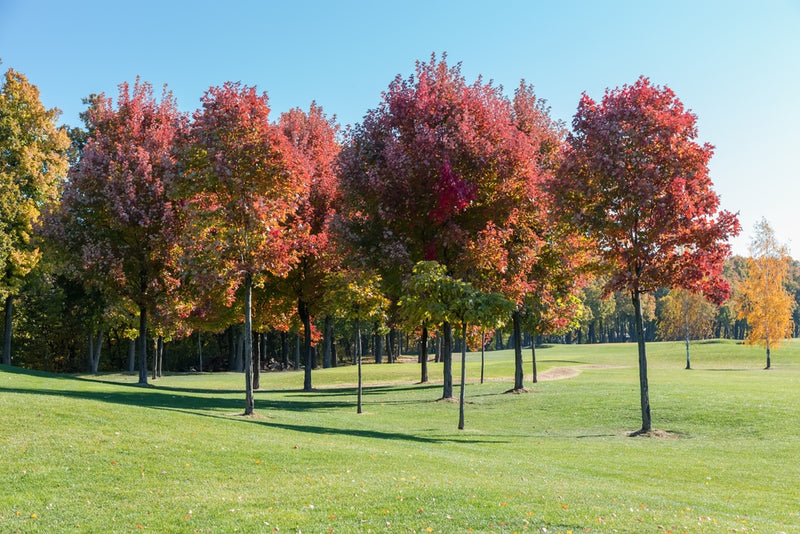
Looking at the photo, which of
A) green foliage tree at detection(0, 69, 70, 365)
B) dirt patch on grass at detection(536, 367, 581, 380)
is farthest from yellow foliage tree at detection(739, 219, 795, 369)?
green foliage tree at detection(0, 69, 70, 365)

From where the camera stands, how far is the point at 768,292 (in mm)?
55000

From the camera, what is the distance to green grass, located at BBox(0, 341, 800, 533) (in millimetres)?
8961

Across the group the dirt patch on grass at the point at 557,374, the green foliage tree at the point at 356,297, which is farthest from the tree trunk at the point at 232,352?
the green foliage tree at the point at 356,297

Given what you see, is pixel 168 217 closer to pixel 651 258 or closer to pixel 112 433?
pixel 112 433

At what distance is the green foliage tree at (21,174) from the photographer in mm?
36156

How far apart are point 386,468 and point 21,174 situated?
114ft

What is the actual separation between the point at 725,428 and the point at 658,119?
1069 cm

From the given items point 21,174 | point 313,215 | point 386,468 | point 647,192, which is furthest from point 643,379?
point 21,174

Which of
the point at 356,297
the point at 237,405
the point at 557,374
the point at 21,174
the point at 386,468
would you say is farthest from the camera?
the point at 557,374

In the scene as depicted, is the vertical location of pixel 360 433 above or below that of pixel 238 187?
below

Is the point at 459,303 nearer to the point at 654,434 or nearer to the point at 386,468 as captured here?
the point at 654,434

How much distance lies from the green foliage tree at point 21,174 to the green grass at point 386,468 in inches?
565

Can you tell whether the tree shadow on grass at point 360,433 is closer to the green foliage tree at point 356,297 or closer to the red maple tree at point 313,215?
the green foliage tree at point 356,297

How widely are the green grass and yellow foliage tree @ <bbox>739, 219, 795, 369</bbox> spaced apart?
111 feet
